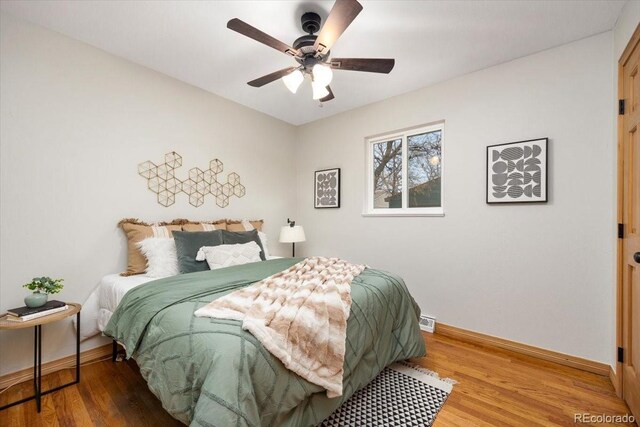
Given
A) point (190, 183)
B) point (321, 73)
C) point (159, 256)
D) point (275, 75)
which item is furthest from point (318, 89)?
point (159, 256)

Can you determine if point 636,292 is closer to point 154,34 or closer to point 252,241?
point 252,241

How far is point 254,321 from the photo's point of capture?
127cm

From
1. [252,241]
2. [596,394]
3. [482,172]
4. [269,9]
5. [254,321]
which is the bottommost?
[596,394]

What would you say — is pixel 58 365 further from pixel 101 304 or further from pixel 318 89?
pixel 318 89

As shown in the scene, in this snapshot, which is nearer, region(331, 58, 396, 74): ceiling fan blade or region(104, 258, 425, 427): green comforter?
region(104, 258, 425, 427): green comforter

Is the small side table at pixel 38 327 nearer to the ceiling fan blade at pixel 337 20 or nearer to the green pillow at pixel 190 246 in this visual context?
the green pillow at pixel 190 246

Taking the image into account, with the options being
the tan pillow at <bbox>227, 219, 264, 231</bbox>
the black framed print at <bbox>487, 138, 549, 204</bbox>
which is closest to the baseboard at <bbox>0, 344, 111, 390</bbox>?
the tan pillow at <bbox>227, 219, 264, 231</bbox>

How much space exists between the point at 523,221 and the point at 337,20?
2.20 meters

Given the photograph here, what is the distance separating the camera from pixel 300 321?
138 centimetres

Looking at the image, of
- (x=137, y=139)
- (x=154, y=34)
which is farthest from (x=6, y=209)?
(x=154, y=34)

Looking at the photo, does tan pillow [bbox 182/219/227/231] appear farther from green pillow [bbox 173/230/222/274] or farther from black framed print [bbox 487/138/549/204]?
black framed print [bbox 487/138/549/204]

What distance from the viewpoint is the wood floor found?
1624mm

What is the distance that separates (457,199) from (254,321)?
2333 mm

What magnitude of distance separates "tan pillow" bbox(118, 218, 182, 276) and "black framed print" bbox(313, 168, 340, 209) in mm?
1952
